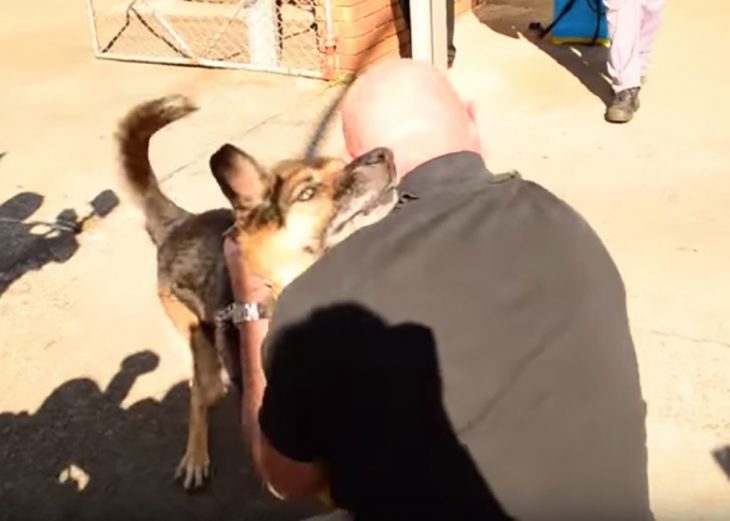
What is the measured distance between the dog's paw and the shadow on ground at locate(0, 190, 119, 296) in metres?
1.76

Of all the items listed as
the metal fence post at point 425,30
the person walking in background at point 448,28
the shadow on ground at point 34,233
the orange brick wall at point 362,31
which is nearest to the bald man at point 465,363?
the metal fence post at point 425,30

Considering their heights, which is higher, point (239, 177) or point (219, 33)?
point (239, 177)

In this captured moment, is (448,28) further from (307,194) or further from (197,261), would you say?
(307,194)

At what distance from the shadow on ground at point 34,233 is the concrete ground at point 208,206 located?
1 centimetres

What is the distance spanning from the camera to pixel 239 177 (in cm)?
256

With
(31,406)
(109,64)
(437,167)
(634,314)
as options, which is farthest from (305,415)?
(109,64)

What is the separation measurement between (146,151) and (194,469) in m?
1.13

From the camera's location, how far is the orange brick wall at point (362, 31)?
24.7ft

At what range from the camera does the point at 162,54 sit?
334 inches

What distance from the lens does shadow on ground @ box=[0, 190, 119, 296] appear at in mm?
5156

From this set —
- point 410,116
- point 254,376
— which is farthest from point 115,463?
point 410,116

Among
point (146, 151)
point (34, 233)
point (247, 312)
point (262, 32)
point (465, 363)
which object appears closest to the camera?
point (465, 363)

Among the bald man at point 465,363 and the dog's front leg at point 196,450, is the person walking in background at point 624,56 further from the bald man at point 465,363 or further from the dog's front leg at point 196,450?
the bald man at point 465,363

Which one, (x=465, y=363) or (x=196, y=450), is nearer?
(x=465, y=363)
